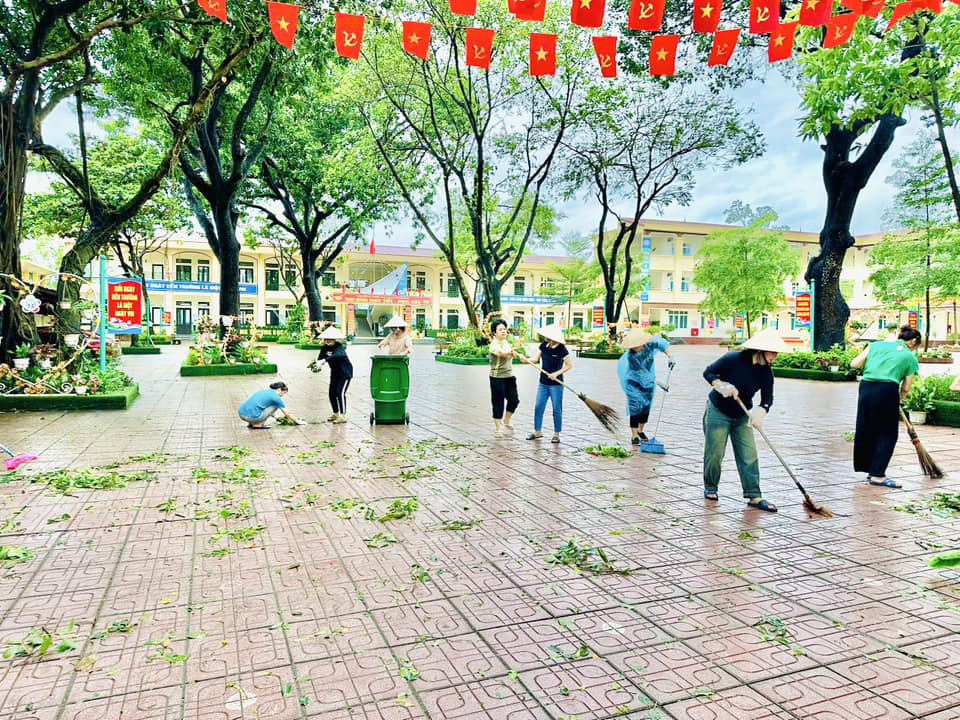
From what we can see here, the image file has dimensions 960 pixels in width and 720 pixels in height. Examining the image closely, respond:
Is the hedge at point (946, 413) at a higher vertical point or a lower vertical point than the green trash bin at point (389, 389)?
lower

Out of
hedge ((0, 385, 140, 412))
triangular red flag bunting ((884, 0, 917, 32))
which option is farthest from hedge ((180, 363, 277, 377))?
triangular red flag bunting ((884, 0, 917, 32))

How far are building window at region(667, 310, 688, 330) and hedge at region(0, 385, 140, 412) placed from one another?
172 ft

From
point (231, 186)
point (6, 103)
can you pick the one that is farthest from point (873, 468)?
point (231, 186)

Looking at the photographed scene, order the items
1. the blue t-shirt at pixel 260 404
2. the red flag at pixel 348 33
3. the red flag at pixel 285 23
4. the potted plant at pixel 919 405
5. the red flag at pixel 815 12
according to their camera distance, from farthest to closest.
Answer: the potted plant at pixel 919 405
the blue t-shirt at pixel 260 404
the red flag at pixel 348 33
the red flag at pixel 285 23
the red flag at pixel 815 12

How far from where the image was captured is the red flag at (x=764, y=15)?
24.8 feet

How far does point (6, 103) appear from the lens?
35.9 ft

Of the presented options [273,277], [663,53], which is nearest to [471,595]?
[663,53]

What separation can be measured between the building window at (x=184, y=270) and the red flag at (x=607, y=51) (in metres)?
52.9

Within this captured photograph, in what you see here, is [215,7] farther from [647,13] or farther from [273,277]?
[273,277]

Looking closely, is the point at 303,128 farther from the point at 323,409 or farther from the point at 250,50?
the point at 323,409

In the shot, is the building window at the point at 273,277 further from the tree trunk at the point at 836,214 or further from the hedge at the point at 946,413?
the hedge at the point at 946,413

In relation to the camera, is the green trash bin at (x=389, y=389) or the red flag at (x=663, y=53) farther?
the green trash bin at (x=389, y=389)

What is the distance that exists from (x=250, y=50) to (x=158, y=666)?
12.8 meters

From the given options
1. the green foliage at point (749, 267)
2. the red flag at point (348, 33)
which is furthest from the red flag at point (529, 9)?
the green foliage at point (749, 267)
